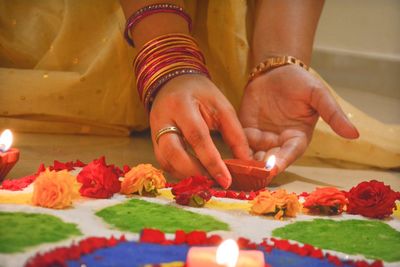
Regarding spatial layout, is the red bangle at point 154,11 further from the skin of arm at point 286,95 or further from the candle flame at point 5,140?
the candle flame at point 5,140

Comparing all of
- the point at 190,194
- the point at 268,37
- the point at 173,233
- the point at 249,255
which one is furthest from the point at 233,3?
the point at 249,255

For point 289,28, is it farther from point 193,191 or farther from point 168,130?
point 193,191

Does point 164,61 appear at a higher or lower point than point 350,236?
higher

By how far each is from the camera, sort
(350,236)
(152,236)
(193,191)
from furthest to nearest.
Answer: (193,191) → (350,236) → (152,236)

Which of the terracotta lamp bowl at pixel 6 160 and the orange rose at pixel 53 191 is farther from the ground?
the terracotta lamp bowl at pixel 6 160

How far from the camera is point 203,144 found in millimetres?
1165

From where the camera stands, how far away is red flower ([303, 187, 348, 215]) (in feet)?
3.58

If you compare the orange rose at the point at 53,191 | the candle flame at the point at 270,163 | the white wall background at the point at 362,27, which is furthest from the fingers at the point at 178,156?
the white wall background at the point at 362,27

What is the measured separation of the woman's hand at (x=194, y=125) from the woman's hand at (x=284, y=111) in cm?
11

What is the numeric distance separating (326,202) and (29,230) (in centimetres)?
48

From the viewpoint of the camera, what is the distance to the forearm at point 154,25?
51.8 inches

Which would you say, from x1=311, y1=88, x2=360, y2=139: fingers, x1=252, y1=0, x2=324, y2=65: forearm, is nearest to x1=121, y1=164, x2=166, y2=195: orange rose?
x1=311, y1=88, x2=360, y2=139: fingers

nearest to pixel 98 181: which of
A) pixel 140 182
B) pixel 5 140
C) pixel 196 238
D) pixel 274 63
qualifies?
pixel 140 182

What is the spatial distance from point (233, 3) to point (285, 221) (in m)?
0.71
